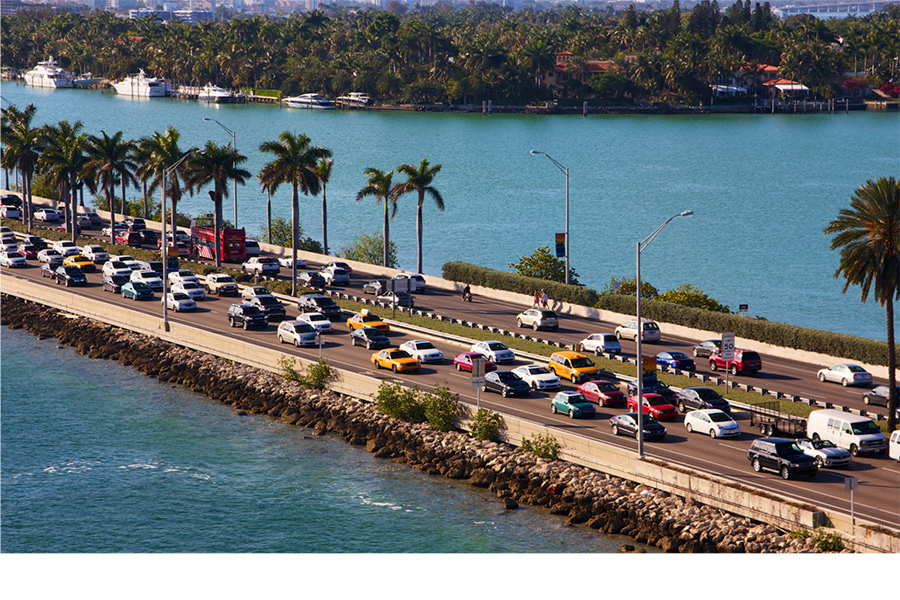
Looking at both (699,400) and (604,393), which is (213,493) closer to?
(604,393)

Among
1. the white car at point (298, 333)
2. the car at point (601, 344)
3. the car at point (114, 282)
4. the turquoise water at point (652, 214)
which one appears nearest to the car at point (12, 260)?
the car at point (114, 282)

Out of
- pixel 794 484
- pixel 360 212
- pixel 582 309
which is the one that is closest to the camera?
pixel 794 484

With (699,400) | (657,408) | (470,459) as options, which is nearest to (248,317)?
(470,459)

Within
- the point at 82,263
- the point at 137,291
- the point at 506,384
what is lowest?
the point at 506,384

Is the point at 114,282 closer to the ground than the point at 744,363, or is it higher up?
higher up

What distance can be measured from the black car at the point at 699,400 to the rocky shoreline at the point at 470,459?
26.4ft

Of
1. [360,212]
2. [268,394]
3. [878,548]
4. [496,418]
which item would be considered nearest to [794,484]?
[878,548]

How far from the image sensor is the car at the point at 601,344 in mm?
64125

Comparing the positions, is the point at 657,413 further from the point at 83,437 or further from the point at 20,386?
the point at 20,386

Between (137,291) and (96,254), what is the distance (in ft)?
51.4

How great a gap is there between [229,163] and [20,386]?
30.3 m

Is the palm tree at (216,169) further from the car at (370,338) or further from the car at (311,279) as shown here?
the car at (370,338)

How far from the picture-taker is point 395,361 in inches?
2371

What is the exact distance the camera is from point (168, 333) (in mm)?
71625
